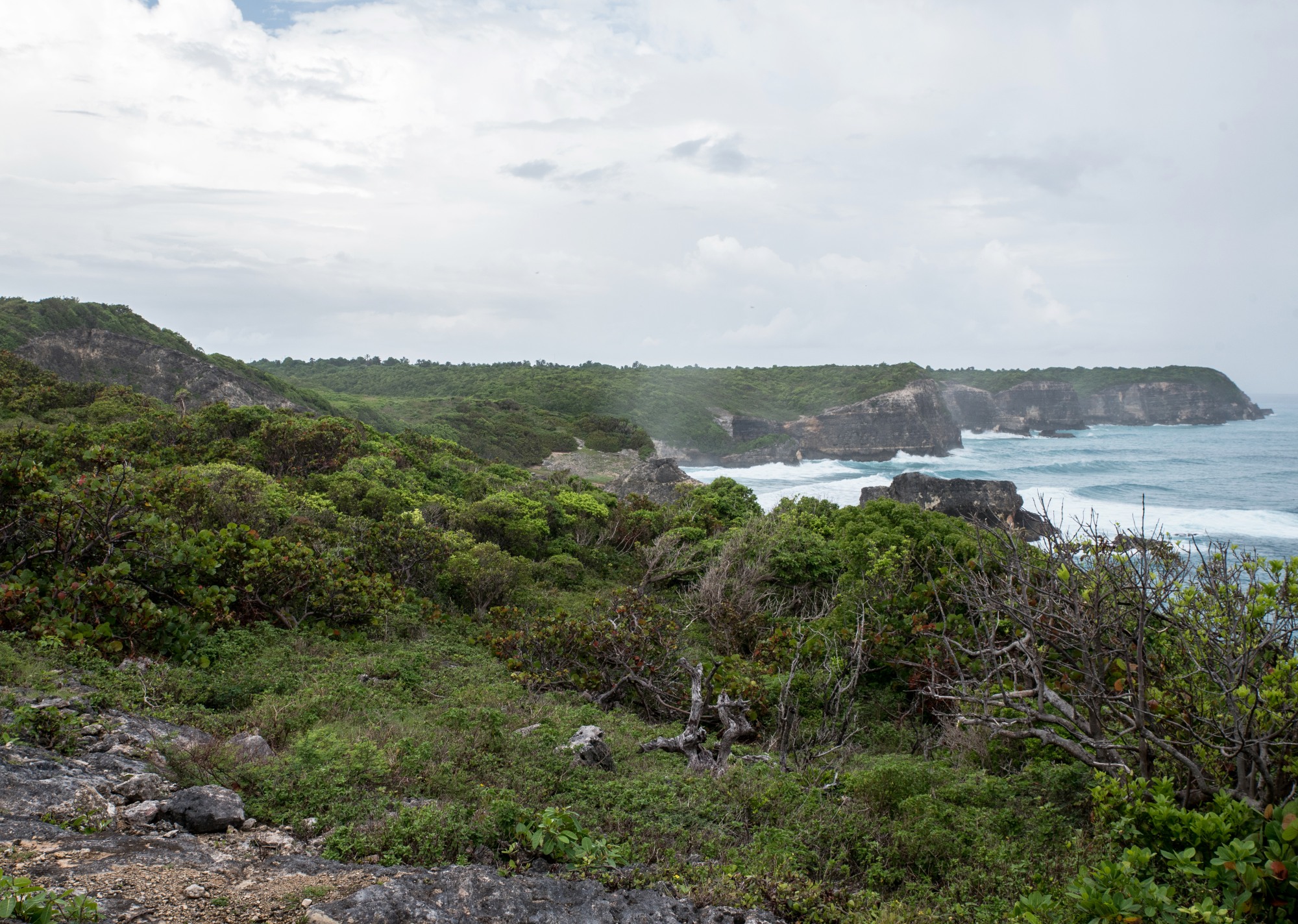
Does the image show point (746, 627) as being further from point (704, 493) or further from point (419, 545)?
point (704, 493)

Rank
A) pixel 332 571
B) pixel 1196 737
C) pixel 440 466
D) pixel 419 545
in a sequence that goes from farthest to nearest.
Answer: pixel 440 466
pixel 419 545
pixel 332 571
pixel 1196 737

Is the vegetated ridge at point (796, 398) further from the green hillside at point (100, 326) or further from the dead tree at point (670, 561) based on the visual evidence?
the dead tree at point (670, 561)

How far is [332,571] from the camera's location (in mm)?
9523

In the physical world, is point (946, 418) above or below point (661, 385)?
below

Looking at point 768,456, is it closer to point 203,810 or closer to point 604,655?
point 604,655

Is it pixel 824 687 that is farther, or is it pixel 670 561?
pixel 670 561

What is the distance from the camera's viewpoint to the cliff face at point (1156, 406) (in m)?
95.9

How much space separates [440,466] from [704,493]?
816cm

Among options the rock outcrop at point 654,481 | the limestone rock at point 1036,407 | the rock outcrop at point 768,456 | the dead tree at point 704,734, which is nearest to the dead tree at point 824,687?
the dead tree at point 704,734

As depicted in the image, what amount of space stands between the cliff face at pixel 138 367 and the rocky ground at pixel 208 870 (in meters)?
30.0

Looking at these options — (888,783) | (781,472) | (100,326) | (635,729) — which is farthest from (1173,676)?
(781,472)

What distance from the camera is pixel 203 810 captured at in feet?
13.7

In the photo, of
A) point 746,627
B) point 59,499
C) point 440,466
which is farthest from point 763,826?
point 440,466

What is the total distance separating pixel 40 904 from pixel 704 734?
4.99m
